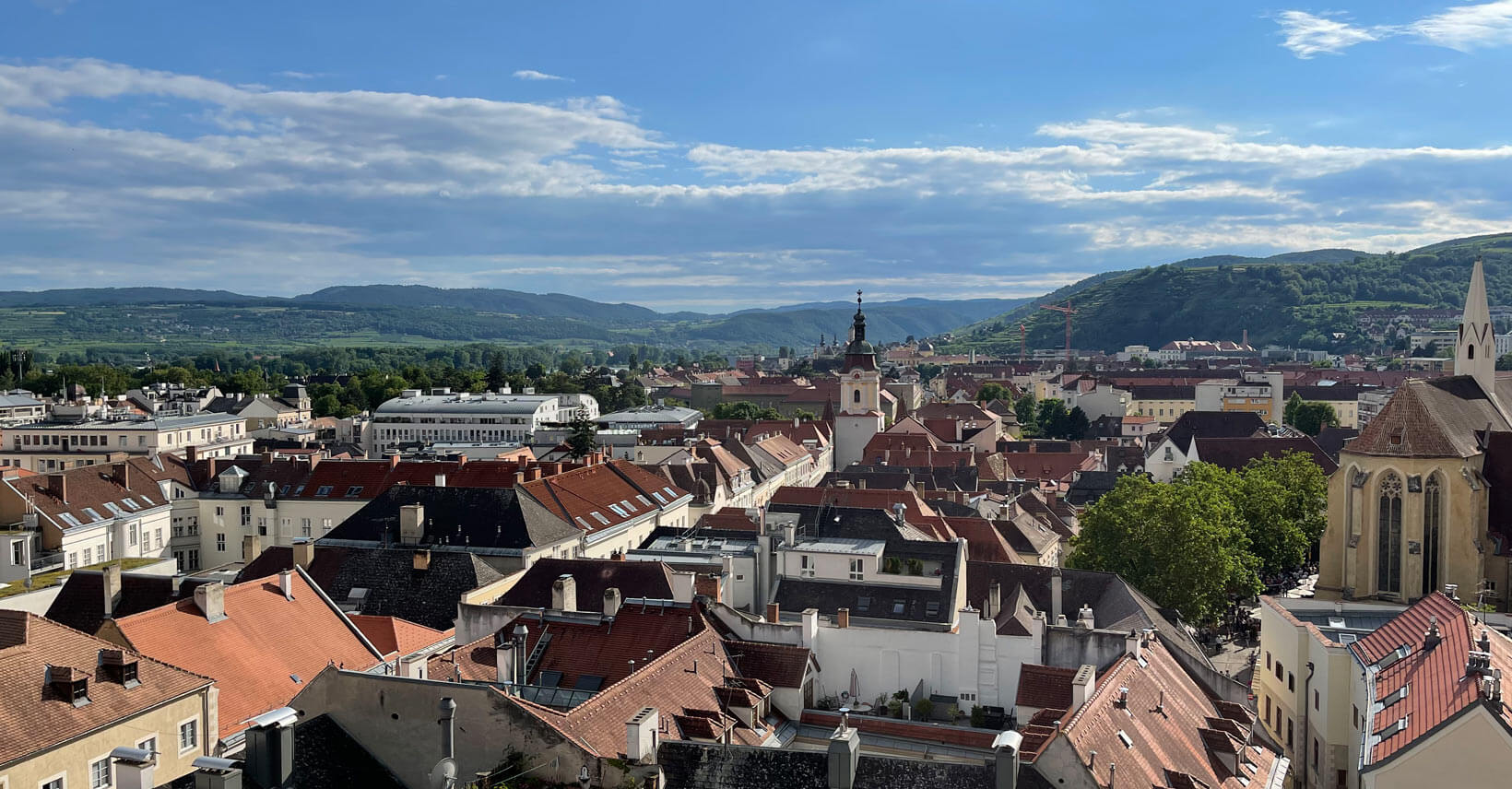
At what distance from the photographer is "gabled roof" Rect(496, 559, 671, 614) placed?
38562 millimetres

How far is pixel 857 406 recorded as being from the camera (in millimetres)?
118562

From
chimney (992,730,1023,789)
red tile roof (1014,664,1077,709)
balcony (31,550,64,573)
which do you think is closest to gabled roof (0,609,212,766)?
chimney (992,730,1023,789)

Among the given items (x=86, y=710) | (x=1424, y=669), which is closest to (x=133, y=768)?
(x=86, y=710)

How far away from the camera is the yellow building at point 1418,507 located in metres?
55.0

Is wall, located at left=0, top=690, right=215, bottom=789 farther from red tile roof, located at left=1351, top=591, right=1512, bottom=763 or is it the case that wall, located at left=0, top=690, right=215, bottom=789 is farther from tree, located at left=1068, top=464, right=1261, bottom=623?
tree, located at left=1068, top=464, right=1261, bottom=623

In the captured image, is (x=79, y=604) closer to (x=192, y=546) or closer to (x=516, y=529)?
(x=516, y=529)

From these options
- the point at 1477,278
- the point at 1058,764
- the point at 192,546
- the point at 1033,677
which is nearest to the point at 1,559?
the point at 192,546

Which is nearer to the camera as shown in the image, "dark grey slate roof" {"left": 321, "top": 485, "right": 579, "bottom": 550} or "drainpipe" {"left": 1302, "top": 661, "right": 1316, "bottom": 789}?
"drainpipe" {"left": 1302, "top": 661, "right": 1316, "bottom": 789}

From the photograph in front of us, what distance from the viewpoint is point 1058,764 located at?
21.6 meters

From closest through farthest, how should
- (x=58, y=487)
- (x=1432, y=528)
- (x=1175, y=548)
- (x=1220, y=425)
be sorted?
(x=1175, y=548)
(x=1432, y=528)
(x=58, y=487)
(x=1220, y=425)

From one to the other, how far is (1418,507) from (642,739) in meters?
48.1

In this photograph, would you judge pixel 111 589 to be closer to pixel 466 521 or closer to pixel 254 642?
pixel 254 642

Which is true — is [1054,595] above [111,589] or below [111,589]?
below

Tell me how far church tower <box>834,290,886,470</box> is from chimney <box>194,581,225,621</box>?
86308mm
